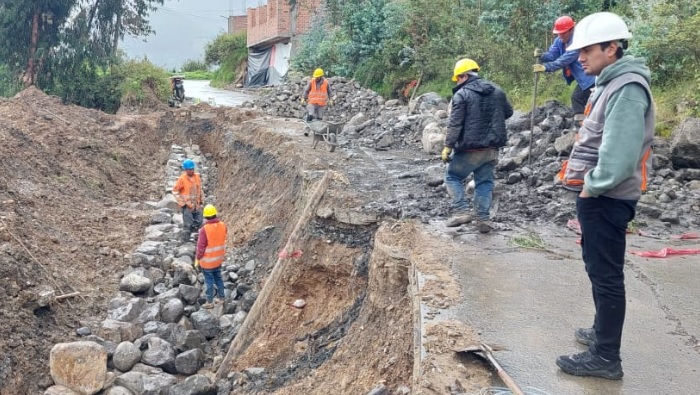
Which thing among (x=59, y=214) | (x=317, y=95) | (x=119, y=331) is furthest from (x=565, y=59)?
(x=317, y=95)

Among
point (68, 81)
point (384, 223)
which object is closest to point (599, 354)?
point (384, 223)

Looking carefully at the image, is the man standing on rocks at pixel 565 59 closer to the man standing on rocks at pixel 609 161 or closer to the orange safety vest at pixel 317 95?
the man standing on rocks at pixel 609 161

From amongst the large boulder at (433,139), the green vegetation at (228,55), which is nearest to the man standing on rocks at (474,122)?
the large boulder at (433,139)

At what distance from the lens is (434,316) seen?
4180mm

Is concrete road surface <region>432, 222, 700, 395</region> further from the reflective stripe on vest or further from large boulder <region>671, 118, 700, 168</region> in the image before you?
large boulder <region>671, 118, 700, 168</region>

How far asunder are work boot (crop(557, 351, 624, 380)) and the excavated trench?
3.24 ft

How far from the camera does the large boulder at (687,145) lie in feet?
25.4

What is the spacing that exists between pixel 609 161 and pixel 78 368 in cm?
516

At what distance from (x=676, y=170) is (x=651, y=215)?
5.63 ft

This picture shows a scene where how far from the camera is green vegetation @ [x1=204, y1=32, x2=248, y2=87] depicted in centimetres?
4306

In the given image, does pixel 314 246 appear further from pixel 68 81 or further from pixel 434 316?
pixel 68 81

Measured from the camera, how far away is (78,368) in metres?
5.87

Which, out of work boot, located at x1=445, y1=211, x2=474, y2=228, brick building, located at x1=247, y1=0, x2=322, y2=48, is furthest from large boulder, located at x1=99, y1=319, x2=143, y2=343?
brick building, located at x1=247, y1=0, x2=322, y2=48

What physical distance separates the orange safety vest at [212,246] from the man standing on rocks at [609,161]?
18.1 ft
